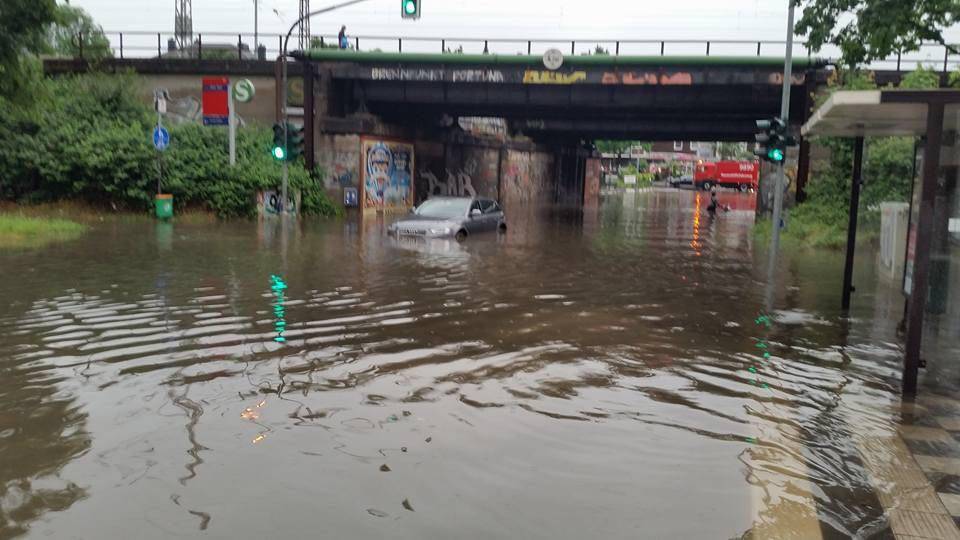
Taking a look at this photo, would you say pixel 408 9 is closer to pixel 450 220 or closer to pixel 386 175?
pixel 450 220

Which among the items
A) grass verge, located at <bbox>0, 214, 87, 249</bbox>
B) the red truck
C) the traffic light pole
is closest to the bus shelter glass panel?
the traffic light pole

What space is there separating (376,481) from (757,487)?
2279 millimetres

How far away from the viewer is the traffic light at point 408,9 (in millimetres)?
19500

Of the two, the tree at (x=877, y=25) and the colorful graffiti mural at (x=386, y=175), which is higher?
the tree at (x=877, y=25)

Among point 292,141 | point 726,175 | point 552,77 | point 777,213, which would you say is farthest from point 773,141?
point 726,175

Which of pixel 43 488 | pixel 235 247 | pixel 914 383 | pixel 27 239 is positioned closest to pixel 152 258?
pixel 235 247

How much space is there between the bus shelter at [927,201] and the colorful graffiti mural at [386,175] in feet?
83.5

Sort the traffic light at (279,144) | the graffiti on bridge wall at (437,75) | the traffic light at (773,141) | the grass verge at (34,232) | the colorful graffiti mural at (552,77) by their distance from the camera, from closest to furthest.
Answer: the traffic light at (773,141) → the grass verge at (34,232) → the traffic light at (279,144) → the colorful graffiti mural at (552,77) → the graffiti on bridge wall at (437,75)

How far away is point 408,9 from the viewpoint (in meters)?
19.6

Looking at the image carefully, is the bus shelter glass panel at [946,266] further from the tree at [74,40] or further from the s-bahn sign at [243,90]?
the s-bahn sign at [243,90]

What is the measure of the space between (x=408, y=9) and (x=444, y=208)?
5.67m

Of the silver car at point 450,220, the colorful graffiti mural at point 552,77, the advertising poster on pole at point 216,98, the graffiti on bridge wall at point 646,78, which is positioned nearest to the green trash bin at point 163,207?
the advertising poster on pole at point 216,98

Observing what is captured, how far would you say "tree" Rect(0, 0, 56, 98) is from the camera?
19453 mm

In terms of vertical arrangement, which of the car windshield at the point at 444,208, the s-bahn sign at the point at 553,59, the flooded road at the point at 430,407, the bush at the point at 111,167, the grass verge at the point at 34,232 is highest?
the s-bahn sign at the point at 553,59
